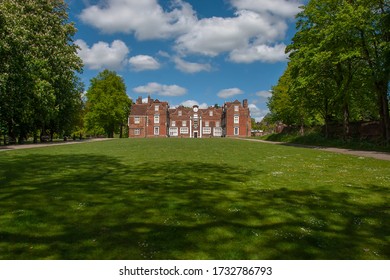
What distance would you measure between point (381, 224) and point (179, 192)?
17.1 feet

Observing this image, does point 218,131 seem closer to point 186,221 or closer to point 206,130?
point 206,130

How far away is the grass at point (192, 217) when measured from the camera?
4.92 m

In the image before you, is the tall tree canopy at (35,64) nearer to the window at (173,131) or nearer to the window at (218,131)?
the window at (173,131)

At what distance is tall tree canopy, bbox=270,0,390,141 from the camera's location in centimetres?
2836

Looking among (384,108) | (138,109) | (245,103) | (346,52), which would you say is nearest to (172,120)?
(138,109)

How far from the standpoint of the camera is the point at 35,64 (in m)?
34.0

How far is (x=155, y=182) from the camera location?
1092cm

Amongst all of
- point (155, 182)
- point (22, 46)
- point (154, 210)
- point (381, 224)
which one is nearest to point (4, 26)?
point (22, 46)

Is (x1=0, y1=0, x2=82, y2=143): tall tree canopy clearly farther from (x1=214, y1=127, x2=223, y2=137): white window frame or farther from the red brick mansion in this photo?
(x1=214, y1=127, x2=223, y2=137): white window frame

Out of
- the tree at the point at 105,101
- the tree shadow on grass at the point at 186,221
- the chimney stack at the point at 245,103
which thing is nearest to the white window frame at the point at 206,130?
the chimney stack at the point at 245,103

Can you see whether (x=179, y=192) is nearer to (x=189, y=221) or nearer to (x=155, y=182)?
(x=155, y=182)

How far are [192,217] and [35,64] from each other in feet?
111

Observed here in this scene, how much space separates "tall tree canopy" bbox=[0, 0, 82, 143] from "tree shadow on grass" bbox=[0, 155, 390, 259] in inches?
932

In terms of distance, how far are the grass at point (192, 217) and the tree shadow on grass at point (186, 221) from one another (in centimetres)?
2
